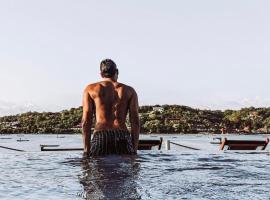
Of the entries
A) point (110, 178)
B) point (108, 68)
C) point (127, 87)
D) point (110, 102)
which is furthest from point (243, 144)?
point (110, 178)

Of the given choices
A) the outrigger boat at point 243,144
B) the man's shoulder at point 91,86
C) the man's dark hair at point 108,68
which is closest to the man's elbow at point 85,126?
the man's shoulder at point 91,86

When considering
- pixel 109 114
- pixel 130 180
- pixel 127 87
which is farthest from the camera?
pixel 127 87

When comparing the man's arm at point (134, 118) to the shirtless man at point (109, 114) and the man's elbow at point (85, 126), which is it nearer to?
the shirtless man at point (109, 114)

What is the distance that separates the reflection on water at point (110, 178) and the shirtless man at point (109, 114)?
0.94 feet

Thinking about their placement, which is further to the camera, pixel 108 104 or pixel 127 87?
pixel 127 87

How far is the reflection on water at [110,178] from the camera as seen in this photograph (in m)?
6.57

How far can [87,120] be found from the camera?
1030 cm

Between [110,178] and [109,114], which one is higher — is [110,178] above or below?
below

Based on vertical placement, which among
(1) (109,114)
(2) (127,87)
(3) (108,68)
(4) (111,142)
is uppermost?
(3) (108,68)

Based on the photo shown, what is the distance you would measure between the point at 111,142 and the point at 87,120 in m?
0.76

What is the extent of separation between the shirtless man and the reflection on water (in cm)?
29

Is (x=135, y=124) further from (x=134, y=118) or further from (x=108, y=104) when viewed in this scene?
(x=108, y=104)

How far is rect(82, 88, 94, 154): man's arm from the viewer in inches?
404

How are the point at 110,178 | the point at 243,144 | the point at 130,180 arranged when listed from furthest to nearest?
the point at 243,144 → the point at 110,178 → the point at 130,180
